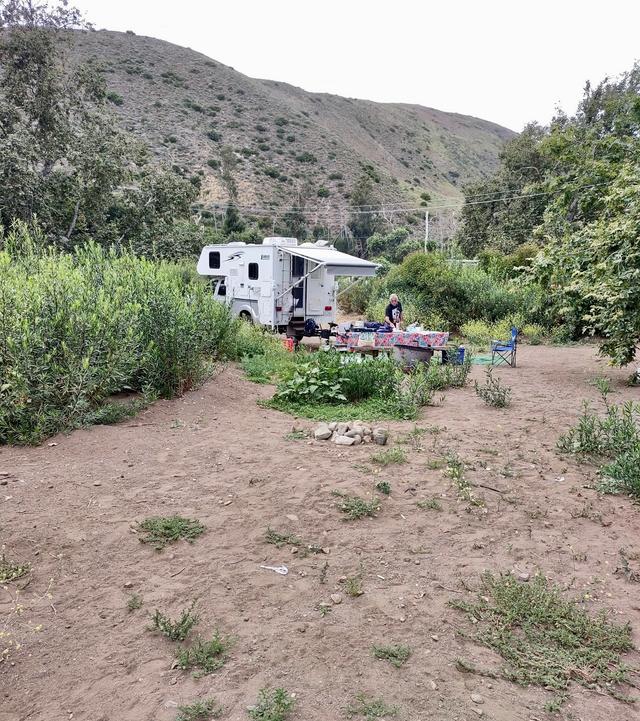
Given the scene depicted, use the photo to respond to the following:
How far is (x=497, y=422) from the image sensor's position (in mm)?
6672

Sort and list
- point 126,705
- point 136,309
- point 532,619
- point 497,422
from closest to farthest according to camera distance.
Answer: point 126,705
point 532,619
point 136,309
point 497,422

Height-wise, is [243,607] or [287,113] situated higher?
[287,113]

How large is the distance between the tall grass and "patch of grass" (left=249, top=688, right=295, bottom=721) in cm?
375

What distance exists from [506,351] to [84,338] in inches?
348

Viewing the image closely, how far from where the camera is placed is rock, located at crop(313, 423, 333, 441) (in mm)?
5895

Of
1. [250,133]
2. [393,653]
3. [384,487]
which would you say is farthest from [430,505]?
[250,133]

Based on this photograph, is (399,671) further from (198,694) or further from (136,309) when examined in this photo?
(136,309)

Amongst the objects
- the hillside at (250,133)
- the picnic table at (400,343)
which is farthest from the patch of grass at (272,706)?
the hillside at (250,133)

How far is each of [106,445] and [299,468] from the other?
1.88 metres

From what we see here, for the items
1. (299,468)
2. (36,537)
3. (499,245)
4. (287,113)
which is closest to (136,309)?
(299,468)

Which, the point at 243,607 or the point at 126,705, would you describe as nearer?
the point at 126,705

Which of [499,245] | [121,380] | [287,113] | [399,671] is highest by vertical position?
[287,113]

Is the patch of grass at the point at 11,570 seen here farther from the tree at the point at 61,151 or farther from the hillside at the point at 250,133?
the hillside at the point at 250,133

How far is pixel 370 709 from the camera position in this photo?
226cm
